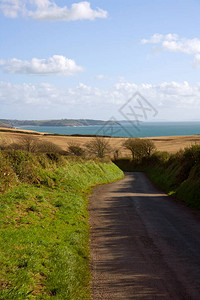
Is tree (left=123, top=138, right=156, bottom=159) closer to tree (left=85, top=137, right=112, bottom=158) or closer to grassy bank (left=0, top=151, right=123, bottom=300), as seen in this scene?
tree (left=85, top=137, right=112, bottom=158)

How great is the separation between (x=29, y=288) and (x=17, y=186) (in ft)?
39.6

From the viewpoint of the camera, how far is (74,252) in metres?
10.9

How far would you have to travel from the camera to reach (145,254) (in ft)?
35.4

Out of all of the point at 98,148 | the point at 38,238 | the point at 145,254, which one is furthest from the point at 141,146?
the point at 38,238

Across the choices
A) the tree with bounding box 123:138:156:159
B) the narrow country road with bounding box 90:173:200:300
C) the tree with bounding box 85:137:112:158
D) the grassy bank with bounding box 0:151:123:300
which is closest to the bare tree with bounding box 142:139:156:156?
the tree with bounding box 123:138:156:159

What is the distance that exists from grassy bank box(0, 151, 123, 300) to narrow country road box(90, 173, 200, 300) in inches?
24.2

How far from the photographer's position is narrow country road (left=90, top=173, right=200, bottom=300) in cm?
802

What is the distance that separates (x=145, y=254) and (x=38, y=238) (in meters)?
4.31

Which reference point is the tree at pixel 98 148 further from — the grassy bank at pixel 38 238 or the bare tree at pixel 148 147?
the grassy bank at pixel 38 238

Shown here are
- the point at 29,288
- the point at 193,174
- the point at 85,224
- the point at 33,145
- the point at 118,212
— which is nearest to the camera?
the point at 29,288

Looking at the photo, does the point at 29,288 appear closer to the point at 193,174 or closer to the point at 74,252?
the point at 74,252

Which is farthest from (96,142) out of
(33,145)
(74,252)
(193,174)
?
(74,252)

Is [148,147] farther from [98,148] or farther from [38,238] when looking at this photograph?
[38,238]

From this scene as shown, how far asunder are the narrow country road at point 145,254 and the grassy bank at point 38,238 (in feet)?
2.02
